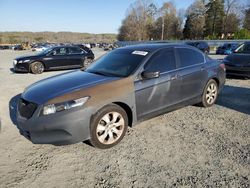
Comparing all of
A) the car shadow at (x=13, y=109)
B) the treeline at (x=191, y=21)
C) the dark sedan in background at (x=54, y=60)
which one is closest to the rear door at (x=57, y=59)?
the dark sedan in background at (x=54, y=60)

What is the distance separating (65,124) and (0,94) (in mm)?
5132

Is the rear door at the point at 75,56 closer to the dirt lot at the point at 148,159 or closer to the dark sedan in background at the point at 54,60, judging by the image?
the dark sedan in background at the point at 54,60

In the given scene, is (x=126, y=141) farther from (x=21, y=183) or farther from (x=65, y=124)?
(x=21, y=183)

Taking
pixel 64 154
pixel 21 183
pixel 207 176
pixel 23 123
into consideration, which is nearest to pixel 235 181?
pixel 207 176

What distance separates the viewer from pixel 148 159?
3557mm

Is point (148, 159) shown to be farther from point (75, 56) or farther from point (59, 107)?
point (75, 56)

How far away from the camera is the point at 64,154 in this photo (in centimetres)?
374

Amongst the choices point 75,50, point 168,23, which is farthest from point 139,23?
point 75,50

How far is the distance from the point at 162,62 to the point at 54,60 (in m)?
9.50

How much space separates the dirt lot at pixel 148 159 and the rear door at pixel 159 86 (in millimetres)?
465

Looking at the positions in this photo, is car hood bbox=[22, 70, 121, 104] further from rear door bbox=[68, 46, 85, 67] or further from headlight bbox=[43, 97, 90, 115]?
rear door bbox=[68, 46, 85, 67]

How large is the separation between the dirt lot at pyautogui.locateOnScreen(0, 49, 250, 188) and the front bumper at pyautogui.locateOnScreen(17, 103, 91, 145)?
0.99ft

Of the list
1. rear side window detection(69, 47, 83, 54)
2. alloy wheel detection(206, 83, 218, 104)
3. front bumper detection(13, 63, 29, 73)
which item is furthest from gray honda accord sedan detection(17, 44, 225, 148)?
rear side window detection(69, 47, 83, 54)

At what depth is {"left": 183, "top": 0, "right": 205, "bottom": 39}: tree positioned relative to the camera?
72.3 m
